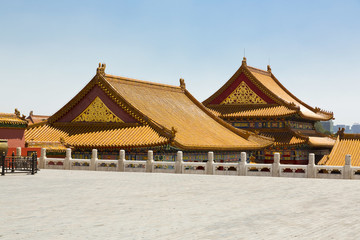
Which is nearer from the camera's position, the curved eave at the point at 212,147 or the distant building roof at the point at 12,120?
the distant building roof at the point at 12,120

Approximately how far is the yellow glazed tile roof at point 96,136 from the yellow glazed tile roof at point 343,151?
658 inches

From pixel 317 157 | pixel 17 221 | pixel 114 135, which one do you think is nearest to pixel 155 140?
pixel 114 135

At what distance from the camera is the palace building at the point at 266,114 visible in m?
57.4

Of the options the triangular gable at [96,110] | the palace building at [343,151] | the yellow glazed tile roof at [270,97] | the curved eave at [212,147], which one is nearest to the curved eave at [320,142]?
the yellow glazed tile roof at [270,97]

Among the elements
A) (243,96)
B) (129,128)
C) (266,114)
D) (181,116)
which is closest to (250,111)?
(243,96)

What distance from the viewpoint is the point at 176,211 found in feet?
50.2

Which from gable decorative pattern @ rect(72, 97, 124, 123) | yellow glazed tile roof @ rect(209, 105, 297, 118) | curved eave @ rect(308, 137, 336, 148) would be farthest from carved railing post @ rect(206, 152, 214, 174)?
curved eave @ rect(308, 137, 336, 148)

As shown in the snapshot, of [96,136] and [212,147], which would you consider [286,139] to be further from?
[96,136]

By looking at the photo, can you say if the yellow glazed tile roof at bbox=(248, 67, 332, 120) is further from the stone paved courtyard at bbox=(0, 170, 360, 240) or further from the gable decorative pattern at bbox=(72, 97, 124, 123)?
the stone paved courtyard at bbox=(0, 170, 360, 240)

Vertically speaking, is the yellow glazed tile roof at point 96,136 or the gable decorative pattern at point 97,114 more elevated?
the gable decorative pattern at point 97,114

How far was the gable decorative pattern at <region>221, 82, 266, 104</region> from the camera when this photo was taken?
5981cm

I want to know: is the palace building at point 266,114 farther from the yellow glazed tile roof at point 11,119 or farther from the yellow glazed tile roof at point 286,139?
the yellow glazed tile roof at point 11,119

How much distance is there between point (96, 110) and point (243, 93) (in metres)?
22.6

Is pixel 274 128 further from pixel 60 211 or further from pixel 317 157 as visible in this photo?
pixel 60 211
